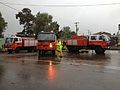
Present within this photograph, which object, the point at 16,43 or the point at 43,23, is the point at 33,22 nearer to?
the point at 43,23

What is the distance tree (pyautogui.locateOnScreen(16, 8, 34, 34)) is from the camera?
78188 mm

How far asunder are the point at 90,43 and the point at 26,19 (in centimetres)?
4773

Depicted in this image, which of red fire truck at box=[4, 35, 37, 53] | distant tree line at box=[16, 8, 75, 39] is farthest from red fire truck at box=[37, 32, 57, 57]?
distant tree line at box=[16, 8, 75, 39]

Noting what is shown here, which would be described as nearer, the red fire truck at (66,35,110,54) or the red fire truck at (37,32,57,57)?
the red fire truck at (37,32,57,57)

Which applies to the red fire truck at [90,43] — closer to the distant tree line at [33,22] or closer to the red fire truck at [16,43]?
the red fire truck at [16,43]

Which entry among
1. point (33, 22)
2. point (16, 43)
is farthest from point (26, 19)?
point (16, 43)

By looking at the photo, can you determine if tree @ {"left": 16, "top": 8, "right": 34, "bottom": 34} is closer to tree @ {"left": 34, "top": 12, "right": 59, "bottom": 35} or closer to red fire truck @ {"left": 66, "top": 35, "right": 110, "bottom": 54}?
tree @ {"left": 34, "top": 12, "right": 59, "bottom": 35}

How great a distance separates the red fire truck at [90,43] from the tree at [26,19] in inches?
1746

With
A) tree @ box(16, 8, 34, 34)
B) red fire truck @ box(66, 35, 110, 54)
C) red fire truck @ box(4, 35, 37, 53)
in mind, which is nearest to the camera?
red fire truck @ box(66, 35, 110, 54)

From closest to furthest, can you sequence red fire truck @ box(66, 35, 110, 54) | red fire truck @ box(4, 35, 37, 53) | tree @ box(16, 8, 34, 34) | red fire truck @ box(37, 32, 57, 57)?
1. red fire truck @ box(37, 32, 57, 57)
2. red fire truck @ box(66, 35, 110, 54)
3. red fire truck @ box(4, 35, 37, 53)
4. tree @ box(16, 8, 34, 34)

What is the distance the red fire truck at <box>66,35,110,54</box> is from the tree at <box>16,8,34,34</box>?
145 ft

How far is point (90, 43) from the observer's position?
1300 inches

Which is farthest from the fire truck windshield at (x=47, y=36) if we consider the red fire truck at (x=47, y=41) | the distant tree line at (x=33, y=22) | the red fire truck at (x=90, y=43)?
the distant tree line at (x=33, y=22)

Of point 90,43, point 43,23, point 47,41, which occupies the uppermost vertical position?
point 43,23
